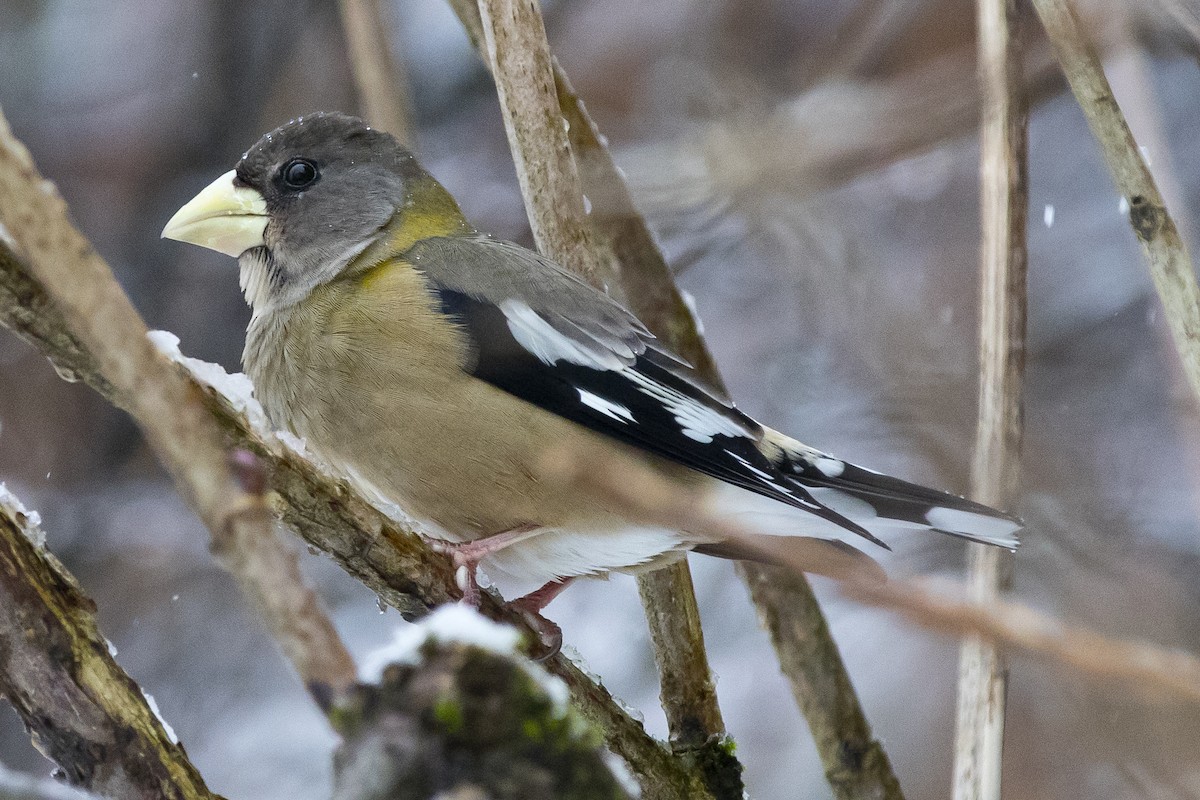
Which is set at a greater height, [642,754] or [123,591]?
[123,591]

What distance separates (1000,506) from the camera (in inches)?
90.3

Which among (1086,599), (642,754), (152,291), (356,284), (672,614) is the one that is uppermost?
(152,291)

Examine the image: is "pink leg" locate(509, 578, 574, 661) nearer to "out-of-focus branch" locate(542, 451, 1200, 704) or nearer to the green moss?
the green moss

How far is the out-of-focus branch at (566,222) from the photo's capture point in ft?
8.01

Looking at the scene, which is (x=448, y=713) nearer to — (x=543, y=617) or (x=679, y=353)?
(x=543, y=617)

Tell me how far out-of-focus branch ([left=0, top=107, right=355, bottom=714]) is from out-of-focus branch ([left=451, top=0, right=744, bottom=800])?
4.71 feet

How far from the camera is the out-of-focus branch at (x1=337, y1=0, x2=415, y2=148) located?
3131mm

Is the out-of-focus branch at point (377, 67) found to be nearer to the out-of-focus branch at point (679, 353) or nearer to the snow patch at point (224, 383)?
the out-of-focus branch at point (679, 353)

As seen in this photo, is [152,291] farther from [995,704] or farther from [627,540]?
[995,704]

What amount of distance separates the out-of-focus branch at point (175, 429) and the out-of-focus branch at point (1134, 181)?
1.55m

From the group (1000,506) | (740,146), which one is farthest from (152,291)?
(1000,506)

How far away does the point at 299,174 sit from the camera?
322 centimetres

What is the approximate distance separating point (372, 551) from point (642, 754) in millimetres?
684

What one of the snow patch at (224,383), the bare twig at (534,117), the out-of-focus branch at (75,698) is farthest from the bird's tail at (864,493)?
the out-of-focus branch at (75,698)
